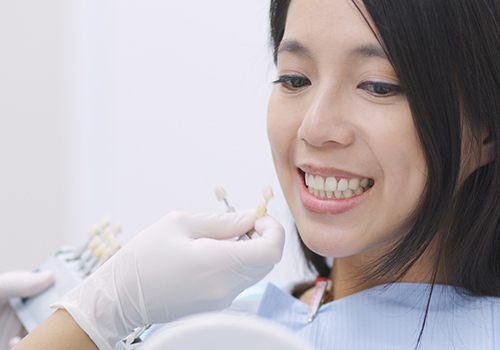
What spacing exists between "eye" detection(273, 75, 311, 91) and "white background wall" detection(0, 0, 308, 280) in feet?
2.88

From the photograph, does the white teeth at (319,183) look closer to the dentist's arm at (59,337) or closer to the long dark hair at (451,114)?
the long dark hair at (451,114)

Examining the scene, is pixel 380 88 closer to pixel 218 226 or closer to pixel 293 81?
pixel 293 81

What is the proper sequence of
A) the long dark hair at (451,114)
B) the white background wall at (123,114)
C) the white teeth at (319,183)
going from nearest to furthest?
the long dark hair at (451,114) → the white teeth at (319,183) → the white background wall at (123,114)

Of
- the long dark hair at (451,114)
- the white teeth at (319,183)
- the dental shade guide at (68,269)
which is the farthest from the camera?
the dental shade guide at (68,269)

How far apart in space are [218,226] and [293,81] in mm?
252

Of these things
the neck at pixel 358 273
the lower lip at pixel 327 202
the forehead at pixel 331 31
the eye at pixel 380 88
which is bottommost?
the neck at pixel 358 273

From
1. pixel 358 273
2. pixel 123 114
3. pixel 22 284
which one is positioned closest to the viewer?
pixel 358 273

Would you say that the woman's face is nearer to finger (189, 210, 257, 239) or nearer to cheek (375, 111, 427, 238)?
cheek (375, 111, 427, 238)

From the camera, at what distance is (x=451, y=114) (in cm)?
102

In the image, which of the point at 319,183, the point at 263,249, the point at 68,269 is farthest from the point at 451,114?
the point at 68,269

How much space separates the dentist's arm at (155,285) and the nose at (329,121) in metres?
0.18

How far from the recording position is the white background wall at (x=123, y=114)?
213 cm

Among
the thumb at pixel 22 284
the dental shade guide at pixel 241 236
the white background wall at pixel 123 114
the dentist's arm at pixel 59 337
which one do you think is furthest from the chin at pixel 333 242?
the white background wall at pixel 123 114

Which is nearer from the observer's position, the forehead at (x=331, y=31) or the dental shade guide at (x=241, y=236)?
the forehead at (x=331, y=31)
